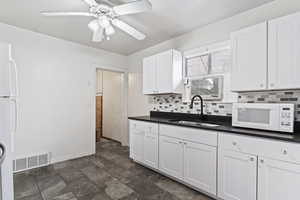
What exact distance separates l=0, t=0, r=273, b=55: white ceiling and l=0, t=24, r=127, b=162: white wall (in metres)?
0.24

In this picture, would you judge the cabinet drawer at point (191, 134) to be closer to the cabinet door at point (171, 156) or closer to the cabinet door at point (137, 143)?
the cabinet door at point (171, 156)

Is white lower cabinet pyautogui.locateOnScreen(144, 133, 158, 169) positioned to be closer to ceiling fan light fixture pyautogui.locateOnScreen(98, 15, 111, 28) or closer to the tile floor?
the tile floor

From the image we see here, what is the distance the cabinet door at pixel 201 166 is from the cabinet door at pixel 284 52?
3.38 feet

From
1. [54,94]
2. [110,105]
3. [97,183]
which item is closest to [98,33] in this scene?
[54,94]

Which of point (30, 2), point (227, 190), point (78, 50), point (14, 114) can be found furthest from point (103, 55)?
point (227, 190)

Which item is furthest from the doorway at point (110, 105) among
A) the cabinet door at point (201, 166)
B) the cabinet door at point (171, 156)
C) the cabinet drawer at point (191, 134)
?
the cabinet door at point (201, 166)

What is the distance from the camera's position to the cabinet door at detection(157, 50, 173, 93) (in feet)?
9.00

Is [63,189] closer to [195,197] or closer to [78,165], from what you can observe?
[78,165]

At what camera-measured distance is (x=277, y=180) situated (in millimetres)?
1392

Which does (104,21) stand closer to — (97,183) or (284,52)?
(284,52)

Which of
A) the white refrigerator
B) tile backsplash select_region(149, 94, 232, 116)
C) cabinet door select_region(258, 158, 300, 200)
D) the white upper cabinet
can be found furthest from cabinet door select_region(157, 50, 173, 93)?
the white refrigerator

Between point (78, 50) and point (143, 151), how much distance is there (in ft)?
8.20

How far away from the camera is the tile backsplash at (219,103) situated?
178cm

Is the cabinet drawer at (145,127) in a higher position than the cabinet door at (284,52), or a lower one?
lower
